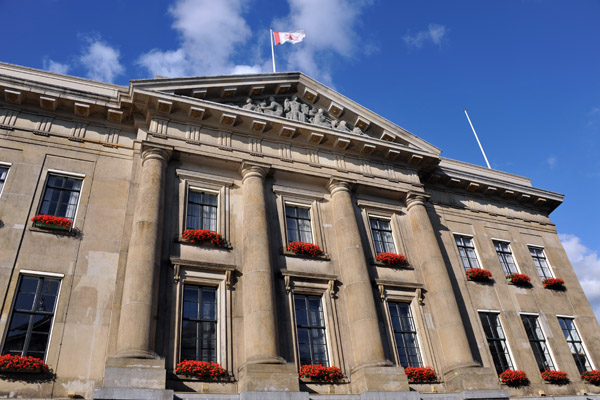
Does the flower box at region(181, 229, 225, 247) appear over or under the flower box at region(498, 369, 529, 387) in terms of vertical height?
over

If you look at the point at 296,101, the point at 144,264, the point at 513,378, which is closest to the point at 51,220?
the point at 144,264

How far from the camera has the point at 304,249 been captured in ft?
64.9

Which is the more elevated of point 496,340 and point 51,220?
point 51,220

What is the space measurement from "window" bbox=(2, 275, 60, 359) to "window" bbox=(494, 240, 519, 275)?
72.3 feet

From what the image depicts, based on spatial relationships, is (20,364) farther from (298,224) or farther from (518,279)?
(518,279)

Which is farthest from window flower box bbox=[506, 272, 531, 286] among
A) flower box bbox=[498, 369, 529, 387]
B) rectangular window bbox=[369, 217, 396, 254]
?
rectangular window bbox=[369, 217, 396, 254]

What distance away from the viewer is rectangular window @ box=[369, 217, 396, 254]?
73.7 ft

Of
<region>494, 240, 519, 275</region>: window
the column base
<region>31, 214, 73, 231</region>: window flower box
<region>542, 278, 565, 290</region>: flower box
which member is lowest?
the column base

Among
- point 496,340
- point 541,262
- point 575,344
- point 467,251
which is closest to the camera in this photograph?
point 496,340

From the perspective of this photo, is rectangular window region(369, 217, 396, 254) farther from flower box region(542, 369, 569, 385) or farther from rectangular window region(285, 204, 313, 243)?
flower box region(542, 369, 569, 385)

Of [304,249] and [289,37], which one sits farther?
[289,37]

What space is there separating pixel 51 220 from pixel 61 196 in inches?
64.1

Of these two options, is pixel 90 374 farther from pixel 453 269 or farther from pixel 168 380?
pixel 453 269

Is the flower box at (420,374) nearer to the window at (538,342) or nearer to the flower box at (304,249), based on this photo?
the flower box at (304,249)
